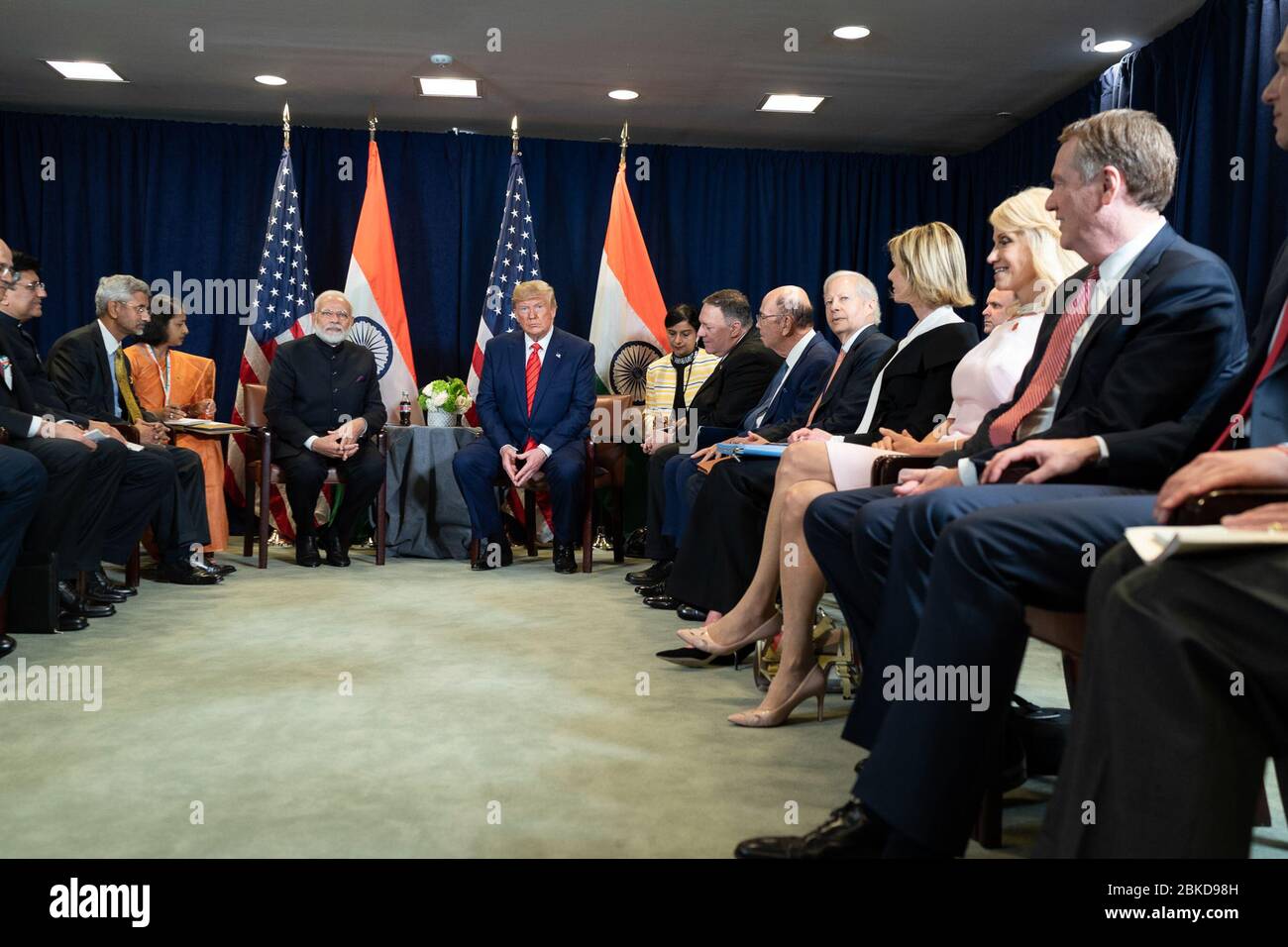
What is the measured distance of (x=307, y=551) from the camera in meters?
5.51

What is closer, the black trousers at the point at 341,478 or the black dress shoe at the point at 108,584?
the black dress shoe at the point at 108,584

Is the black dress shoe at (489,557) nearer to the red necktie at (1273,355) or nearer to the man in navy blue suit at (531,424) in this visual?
the man in navy blue suit at (531,424)

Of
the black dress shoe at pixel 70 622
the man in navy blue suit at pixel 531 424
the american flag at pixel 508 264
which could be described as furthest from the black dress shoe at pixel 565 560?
the black dress shoe at pixel 70 622

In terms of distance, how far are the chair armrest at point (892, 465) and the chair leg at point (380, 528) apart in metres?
3.49

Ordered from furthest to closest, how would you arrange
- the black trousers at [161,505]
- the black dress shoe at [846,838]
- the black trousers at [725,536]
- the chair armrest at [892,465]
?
the black trousers at [161,505] → the black trousers at [725,536] → the chair armrest at [892,465] → the black dress shoe at [846,838]

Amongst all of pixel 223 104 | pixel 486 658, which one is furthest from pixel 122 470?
pixel 223 104

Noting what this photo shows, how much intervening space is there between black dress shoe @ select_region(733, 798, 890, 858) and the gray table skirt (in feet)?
14.5

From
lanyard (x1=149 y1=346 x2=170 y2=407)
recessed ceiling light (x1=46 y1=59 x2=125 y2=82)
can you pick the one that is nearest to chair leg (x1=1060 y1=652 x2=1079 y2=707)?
lanyard (x1=149 y1=346 x2=170 y2=407)

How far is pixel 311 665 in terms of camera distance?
322cm

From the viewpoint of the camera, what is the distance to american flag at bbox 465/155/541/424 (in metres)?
6.68

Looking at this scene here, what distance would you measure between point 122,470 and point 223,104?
3.37 m

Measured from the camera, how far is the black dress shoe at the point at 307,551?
18.0 feet

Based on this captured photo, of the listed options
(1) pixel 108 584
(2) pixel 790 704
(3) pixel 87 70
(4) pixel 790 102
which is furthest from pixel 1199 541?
(3) pixel 87 70

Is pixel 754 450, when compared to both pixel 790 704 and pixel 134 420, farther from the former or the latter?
pixel 134 420
